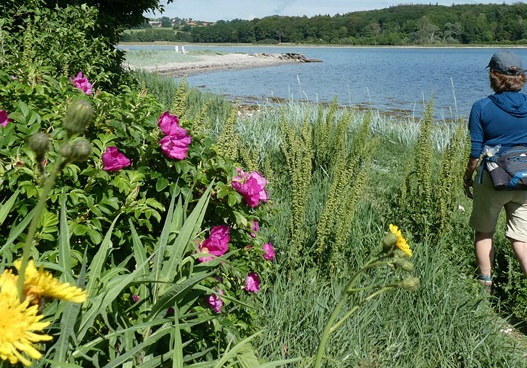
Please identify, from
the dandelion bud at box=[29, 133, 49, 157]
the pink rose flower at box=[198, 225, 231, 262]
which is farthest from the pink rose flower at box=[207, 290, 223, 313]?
the dandelion bud at box=[29, 133, 49, 157]

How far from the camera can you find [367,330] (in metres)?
2.69

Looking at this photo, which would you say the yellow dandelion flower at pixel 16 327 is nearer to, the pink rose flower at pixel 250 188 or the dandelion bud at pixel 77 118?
the dandelion bud at pixel 77 118

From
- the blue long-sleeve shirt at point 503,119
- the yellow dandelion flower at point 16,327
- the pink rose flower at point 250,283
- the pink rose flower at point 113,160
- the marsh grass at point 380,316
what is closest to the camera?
the yellow dandelion flower at point 16,327

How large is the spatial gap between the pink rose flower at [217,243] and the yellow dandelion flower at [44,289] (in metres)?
1.16

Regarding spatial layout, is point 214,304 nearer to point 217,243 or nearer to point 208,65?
point 217,243

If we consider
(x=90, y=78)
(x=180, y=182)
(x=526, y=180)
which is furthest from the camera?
(x=90, y=78)

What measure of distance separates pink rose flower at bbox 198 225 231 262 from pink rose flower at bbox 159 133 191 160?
302 mm

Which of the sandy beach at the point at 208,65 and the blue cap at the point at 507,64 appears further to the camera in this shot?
the sandy beach at the point at 208,65

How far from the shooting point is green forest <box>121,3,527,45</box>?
10081cm

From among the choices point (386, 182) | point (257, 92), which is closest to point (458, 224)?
point (386, 182)

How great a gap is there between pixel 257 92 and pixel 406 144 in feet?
49.0

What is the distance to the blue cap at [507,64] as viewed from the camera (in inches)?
139

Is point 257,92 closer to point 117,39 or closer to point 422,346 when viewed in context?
point 117,39

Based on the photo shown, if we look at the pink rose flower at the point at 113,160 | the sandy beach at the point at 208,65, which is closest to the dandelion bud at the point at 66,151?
the pink rose flower at the point at 113,160
